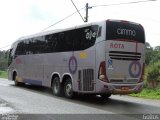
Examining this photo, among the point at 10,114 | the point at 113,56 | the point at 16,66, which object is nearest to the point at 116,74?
the point at 113,56

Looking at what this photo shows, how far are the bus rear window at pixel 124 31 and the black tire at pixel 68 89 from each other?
11.5 feet

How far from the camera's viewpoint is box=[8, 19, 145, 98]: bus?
50.6 feet

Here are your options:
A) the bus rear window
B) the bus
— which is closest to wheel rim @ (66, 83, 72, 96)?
the bus

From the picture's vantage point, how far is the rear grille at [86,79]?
15.9 m

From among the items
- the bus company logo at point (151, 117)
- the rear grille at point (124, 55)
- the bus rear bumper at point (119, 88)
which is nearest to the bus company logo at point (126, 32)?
the rear grille at point (124, 55)

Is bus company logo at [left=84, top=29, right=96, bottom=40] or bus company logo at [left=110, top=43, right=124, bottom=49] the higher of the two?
bus company logo at [left=84, top=29, right=96, bottom=40]

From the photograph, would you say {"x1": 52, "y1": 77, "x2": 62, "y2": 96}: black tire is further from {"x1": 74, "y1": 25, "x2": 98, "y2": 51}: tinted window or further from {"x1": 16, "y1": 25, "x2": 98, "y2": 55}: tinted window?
{"x1": 74, "y1": 25, "x2": 98, "y2": 51}: tinted window

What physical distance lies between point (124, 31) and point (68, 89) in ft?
13.3

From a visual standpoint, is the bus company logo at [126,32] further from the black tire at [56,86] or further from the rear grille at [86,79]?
the black tire at [56,86]

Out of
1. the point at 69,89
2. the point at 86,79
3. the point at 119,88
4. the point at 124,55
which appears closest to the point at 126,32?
the point at 124,55

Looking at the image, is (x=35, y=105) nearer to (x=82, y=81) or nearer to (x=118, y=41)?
(x=82, y=81)

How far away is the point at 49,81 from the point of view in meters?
20.0

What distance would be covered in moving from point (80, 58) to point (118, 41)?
6.78 feet

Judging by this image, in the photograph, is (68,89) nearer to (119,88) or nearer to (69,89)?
(69,89)
